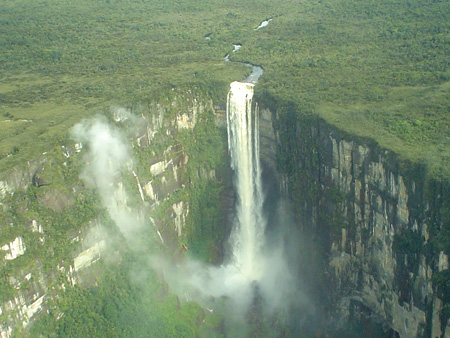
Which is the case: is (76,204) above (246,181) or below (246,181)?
above

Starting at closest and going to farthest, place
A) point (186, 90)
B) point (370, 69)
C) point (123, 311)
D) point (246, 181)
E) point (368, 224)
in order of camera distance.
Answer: point (368, 224) < point (123, 311) < point (186, 90) < point (246, 181) < point (370, 69)

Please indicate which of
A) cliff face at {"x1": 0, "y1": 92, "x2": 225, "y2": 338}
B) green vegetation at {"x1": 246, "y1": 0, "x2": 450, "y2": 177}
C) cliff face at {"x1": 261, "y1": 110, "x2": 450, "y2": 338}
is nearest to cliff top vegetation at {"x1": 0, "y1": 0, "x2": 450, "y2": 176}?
green vegetation at {"x1": 246, "y1": 0, "x2": 450, "y2": 177}

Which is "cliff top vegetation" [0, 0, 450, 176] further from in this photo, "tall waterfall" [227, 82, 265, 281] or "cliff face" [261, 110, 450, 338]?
"tall waterfall" [227, 82, 265, 281]

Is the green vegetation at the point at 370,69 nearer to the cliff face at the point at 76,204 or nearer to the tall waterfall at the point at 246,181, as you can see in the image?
the tall waterfall at the point at 246,181

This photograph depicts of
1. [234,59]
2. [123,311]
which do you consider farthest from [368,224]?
[234,59]

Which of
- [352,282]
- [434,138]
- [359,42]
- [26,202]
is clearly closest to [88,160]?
[26,202]

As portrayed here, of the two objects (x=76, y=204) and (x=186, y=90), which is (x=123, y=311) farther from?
(x=186, y=90)
